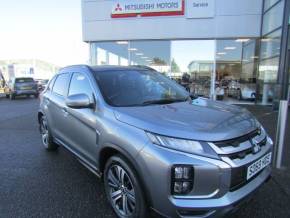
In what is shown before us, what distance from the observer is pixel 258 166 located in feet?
7.89

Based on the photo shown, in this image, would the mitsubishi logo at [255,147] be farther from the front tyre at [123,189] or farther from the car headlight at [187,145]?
the front tyre at [123,189]

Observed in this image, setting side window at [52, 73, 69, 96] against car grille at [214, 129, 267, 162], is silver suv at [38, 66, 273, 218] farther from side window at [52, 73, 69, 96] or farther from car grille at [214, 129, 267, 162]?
side window at [52, 73, 69, 96]

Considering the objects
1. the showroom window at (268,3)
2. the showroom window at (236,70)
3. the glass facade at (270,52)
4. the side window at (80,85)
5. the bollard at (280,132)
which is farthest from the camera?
the showroom window at (236,70)

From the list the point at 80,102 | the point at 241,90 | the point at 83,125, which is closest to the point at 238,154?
the point at 80,102

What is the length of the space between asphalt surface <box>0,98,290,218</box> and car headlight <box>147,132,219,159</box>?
45.6 inches

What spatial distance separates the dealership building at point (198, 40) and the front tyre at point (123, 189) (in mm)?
8512

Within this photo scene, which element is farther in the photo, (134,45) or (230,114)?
(134,45)

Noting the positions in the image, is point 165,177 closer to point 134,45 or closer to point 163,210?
point 163,210

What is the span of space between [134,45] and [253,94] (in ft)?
21.6

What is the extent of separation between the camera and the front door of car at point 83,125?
119 inches

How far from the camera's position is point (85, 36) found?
12891 millimetres

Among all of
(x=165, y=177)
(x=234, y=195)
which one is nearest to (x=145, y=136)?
(x=165, y=177)

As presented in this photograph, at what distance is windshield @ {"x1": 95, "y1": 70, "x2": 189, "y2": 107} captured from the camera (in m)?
3.02

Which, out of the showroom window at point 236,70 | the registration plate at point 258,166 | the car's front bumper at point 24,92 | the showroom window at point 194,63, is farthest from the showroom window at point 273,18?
the car's front bumper at point 24,92
